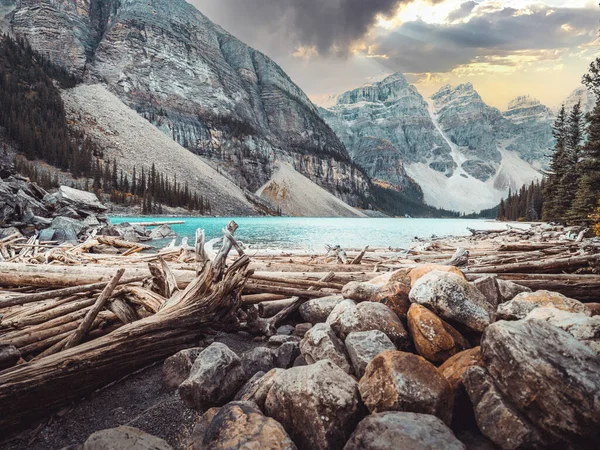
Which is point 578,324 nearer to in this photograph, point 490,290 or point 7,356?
point 490,290

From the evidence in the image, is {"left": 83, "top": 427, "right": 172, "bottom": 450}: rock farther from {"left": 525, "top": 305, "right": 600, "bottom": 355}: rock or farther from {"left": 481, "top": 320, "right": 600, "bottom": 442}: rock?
{"left": 525, "top": 305, "right": 600, "bottom": 355}: rock

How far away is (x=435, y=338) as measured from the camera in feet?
10.0

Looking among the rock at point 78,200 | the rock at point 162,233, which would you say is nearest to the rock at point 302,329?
the rock at point 162,233

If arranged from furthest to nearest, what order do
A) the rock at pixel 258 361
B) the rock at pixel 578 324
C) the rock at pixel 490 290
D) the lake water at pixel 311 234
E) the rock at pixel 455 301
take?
the lake water at pixel 311 234 < the rock at pixel 490 290 < the rock at pixel 258 361 < the rock at pixel 455 301 < the rock at pixel 578 324

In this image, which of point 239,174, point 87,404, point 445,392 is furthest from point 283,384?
point 239,174

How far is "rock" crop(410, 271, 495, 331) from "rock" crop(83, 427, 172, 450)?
2.86 m

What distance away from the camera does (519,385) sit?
214cm

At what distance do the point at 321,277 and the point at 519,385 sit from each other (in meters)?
4.60

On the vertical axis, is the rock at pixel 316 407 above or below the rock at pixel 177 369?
above

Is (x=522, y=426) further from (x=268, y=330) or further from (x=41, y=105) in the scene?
(x=41, y=105)

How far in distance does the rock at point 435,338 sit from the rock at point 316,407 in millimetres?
1012

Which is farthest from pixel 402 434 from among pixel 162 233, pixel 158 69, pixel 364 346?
pixel 158 69

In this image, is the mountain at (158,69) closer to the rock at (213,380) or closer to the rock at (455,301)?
the rock at (213,380)

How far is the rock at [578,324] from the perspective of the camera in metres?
2.44
